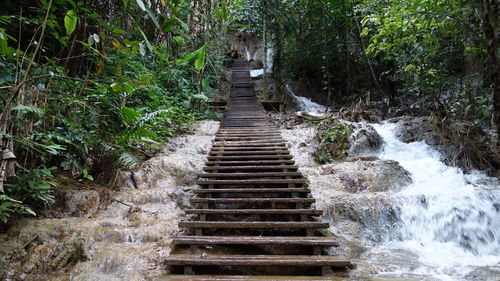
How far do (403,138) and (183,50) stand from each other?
25.8 ft

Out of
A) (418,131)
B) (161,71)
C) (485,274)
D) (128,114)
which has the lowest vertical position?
(485,274)

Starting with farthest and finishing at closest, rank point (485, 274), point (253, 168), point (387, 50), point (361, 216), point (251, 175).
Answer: point (387, 50) < point (253, 168) < point (251, 175) < point (361, 216) < point (485, 274)

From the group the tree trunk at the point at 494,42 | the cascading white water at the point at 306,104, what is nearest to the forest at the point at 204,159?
the tree trunk at the point at 494,42

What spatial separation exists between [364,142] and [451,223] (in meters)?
2.55

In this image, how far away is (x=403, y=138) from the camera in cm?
675

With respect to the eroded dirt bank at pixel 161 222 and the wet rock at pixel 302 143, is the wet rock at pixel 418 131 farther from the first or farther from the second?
the wet rock at pixel 302 143

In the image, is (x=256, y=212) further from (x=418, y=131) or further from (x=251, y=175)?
(x=418, y=131)

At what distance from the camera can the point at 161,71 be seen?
8.74m

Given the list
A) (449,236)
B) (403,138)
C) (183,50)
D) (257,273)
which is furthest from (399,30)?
(183,50)

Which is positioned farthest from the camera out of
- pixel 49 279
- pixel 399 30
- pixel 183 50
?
pixel 183 50

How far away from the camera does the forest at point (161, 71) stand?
285 cm

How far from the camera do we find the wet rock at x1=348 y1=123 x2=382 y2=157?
242 inches

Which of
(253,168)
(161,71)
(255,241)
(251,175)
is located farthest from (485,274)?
(161,71)

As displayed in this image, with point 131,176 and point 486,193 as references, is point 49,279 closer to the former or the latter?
point 131,176
